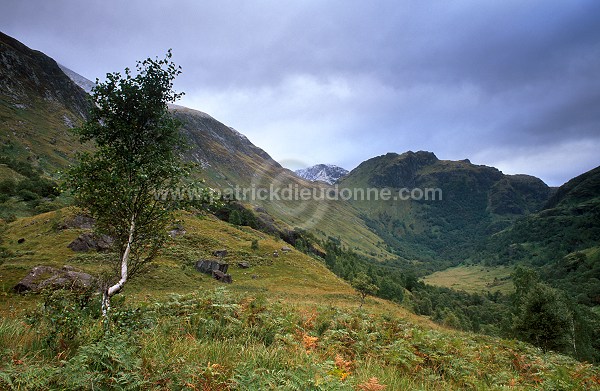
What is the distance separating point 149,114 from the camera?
13031 mm

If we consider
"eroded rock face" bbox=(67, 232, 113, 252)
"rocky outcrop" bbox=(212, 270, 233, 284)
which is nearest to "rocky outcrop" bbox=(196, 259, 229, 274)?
"rocky outcrop" bbox=(212, 270, 233, 284)

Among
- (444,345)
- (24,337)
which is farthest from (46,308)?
(444,345)

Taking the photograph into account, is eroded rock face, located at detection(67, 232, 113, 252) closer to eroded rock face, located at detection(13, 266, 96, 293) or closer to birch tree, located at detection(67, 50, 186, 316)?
eroded rock face, located at detection(13, 266, 96, 293)

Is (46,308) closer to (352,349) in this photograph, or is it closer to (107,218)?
(107,218)

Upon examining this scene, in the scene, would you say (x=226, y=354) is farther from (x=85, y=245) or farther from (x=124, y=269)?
(x=85, y=245)

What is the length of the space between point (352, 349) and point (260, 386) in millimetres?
6533

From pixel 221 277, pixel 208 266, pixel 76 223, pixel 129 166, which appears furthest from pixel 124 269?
pixel 76 223

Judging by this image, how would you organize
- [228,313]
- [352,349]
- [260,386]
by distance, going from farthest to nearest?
[352,349] < [228,313] < [260,386]

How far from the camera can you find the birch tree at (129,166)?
38.4ft

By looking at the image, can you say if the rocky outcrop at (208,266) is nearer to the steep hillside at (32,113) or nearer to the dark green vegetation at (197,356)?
the dark green vegetation at (197,356)

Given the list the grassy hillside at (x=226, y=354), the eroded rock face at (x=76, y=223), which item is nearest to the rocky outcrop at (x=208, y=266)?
the eroded rock face at (x=76, y=223)

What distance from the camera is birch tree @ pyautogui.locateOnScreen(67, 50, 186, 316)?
461 inches

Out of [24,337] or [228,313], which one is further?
[228,313]

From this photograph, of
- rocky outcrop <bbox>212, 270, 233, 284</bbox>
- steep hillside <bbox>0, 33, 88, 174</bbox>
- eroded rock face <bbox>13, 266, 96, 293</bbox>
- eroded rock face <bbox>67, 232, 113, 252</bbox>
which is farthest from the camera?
steep hillside <bbox>0, 33, 88, 174</bbox>
